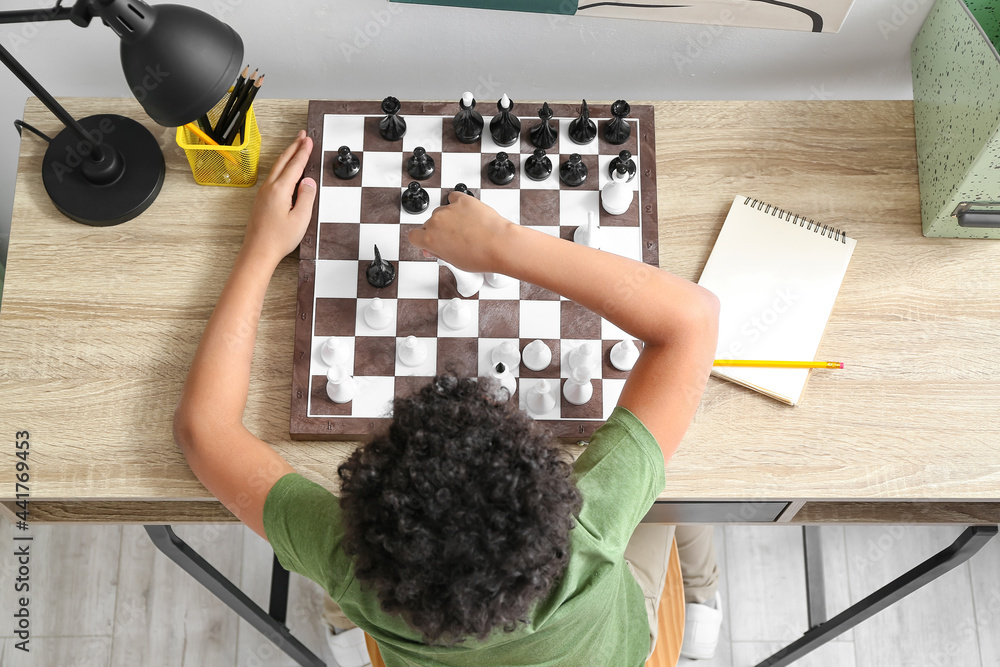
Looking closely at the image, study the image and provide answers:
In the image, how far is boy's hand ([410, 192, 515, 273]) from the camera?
1271mm

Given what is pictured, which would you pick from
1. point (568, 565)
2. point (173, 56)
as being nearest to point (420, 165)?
point (173, 56)

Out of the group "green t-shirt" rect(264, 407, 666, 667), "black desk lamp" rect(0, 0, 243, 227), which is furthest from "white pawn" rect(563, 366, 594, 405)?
"black desk lamp" rect(0, 0, 243, 227)

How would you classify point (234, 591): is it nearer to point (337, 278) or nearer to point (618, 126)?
point (337, 278)

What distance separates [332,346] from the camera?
129 cm

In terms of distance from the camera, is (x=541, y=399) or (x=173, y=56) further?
(x=541, y=399)

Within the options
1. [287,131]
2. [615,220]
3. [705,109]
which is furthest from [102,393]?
[705,109]

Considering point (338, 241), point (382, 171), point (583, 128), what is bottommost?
point (338, 241)

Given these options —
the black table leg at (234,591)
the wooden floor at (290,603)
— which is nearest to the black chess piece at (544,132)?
the black table leg at (234,591)

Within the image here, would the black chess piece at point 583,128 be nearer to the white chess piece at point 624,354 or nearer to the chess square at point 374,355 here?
the white chess piece at point 624,354

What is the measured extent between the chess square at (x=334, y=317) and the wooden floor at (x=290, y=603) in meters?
1.16

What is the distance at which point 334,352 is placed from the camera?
4.26ft

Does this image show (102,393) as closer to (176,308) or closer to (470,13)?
(176,308)

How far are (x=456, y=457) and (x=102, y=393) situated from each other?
2.52 feet

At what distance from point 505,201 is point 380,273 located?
276 mm
